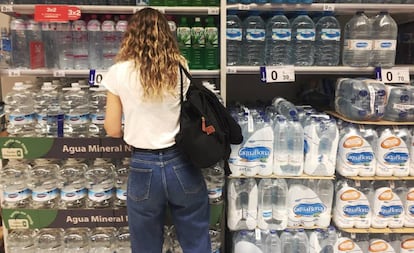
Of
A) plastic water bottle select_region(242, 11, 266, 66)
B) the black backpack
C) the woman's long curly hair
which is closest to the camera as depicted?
the woman's long curly hair

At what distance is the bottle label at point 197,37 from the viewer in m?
2.63

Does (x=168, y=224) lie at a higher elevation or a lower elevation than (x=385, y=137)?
lower

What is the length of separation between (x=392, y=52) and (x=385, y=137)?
68 centimetres

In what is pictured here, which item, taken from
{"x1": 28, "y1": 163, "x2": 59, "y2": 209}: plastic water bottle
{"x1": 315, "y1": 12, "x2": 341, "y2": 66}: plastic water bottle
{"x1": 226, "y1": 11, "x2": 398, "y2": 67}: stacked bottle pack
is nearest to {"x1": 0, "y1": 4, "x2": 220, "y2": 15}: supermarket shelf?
{"x1": 226, "y1": 11, "x2": 398, "y2": 67}: stacked bottle pack

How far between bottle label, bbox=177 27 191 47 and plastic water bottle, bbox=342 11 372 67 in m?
1.21

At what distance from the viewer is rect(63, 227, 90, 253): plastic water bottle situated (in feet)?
8.77

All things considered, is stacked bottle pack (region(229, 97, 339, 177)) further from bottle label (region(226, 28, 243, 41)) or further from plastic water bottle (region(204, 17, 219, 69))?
bottle label (region(226, 28, 243, 41))

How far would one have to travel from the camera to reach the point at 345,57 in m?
2.78

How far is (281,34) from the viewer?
2658 millimetres

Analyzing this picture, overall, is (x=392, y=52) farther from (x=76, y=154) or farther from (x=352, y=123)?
(x=76, y=154)

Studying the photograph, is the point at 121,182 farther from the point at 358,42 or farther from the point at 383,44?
the point at 383,44

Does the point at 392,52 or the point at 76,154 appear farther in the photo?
the point at 392,52

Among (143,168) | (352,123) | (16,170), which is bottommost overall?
(16,170)

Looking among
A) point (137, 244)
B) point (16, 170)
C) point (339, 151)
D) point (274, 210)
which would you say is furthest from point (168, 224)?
point (339, 151)
